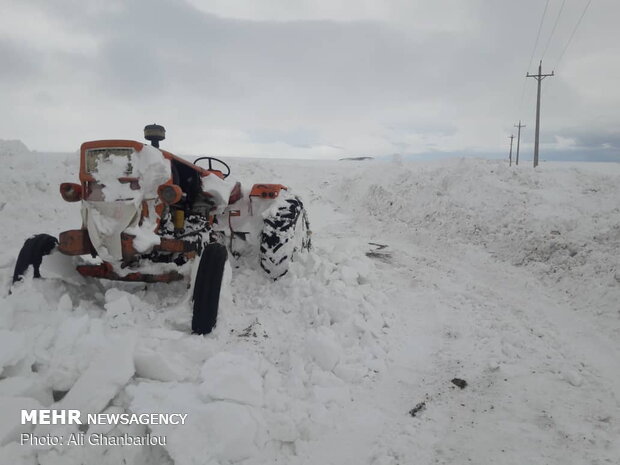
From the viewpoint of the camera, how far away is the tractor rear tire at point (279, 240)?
14.8 ft

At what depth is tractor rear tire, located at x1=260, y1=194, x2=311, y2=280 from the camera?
4.52 meters

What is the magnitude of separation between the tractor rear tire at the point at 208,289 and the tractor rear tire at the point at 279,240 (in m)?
1.07

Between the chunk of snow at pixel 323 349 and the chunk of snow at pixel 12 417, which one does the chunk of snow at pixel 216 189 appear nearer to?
the chunk of snow at pixel 323 349

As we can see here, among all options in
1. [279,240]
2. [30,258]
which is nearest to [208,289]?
[279,240]

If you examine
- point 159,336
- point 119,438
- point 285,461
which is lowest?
point 285,461

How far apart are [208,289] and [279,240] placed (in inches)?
53.3

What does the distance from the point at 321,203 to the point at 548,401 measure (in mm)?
11770

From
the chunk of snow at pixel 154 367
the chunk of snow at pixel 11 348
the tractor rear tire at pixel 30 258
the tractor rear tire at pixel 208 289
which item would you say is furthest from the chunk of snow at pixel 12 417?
the tractor rear tire at pixel 30 258

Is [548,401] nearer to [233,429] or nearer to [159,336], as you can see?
[233,429]

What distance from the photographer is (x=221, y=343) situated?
3295 millimetres

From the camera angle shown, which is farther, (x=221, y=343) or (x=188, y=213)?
(x=188, y=213)

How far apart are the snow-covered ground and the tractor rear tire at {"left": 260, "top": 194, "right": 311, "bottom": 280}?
0.18 meters

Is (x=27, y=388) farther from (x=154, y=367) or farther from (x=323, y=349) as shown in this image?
(x=323, y=349)

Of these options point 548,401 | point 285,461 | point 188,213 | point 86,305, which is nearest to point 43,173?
point 188,213
